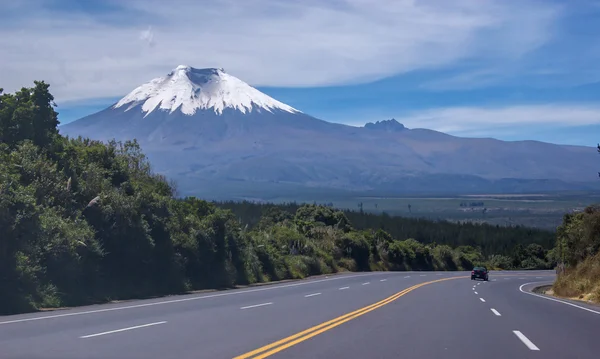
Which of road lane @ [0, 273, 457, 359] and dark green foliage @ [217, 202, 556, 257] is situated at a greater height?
road lane @ [0, 273, 457, 359]

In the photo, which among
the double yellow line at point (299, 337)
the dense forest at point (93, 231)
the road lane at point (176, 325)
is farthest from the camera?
the dense forest at point (93, 231)

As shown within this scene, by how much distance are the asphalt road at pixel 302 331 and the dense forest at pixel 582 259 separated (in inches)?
350

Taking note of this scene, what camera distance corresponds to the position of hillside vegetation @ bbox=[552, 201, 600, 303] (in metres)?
30.2

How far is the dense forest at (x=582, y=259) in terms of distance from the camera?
3020 centimetres

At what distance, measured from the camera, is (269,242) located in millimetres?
47375

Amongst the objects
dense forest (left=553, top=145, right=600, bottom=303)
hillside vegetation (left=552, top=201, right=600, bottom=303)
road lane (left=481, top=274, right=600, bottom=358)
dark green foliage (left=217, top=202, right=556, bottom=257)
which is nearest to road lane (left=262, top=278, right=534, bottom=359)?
road lane (left=481, top=274, right=600, bottom=358)

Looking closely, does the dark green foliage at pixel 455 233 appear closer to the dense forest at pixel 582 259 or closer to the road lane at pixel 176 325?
the dense forest at pixel 582 259

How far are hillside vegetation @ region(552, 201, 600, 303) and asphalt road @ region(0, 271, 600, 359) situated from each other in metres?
8.95

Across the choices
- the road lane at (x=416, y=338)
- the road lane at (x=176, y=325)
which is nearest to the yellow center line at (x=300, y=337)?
the road lane at (x=416, y=338)

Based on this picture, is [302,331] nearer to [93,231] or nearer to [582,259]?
[93,231]

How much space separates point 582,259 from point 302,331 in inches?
974

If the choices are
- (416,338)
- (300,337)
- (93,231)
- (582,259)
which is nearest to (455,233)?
(582,259)

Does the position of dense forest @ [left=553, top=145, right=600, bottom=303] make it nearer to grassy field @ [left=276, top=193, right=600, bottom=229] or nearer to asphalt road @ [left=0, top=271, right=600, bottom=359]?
asphalt road @ [left=0, top=271, right=600, bottom=359]

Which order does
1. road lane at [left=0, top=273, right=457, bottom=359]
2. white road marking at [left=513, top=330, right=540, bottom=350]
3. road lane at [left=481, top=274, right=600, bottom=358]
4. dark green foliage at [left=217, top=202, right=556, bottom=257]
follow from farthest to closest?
1. dark green foliage at [left=217, top=202, right=556, bottom=257]
2. white road marking at [left=513, top=330, right=540, bottom=350]
3. road lane at [left=481, top=274, right=600, bottom=358]
4. road lane at [left=0, top=273, right=457, bottom=359]
